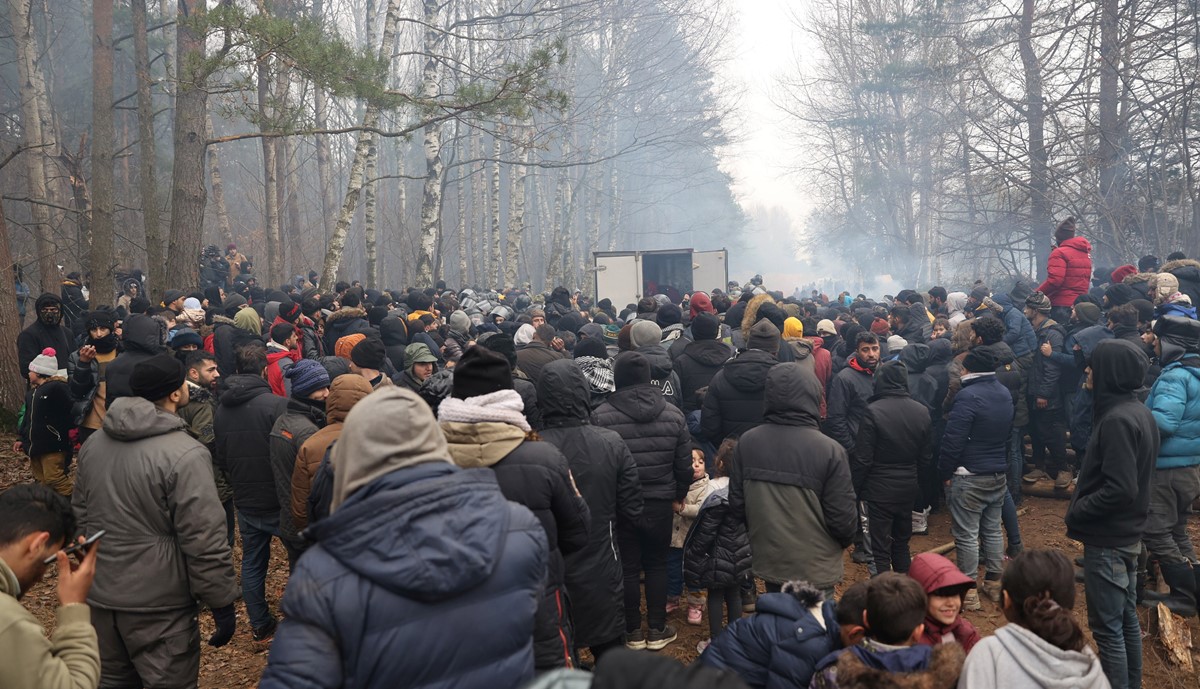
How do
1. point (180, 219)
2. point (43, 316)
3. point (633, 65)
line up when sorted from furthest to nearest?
point (633, 65), point (180, 219), point (43, 316)

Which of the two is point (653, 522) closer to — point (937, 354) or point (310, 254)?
point (937, 354)

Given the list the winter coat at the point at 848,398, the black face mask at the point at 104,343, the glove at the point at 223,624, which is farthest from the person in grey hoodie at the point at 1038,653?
the black face mask at the point at 104,343

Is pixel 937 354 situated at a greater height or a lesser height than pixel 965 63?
lesser

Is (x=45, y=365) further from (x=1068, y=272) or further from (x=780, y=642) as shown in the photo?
(x=1068, y=272)

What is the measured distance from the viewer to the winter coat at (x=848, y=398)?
7066 millimetres

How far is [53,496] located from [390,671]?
1658 millimetres

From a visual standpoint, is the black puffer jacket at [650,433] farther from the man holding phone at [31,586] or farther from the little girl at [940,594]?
the man holding phone at [31,586]

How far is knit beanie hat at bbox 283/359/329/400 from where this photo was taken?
5074 millimetres

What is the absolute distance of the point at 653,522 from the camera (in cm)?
525

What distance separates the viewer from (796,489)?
4.45 m

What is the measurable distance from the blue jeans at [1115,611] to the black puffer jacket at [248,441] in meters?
5.22

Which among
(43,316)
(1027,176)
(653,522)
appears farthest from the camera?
(1027,176)

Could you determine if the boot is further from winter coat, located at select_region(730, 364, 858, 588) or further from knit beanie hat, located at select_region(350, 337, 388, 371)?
knit beanie hat, located at select_region(350, 337, 388, 371)

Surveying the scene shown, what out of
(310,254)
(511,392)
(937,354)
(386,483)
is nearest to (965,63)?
(937,354)
